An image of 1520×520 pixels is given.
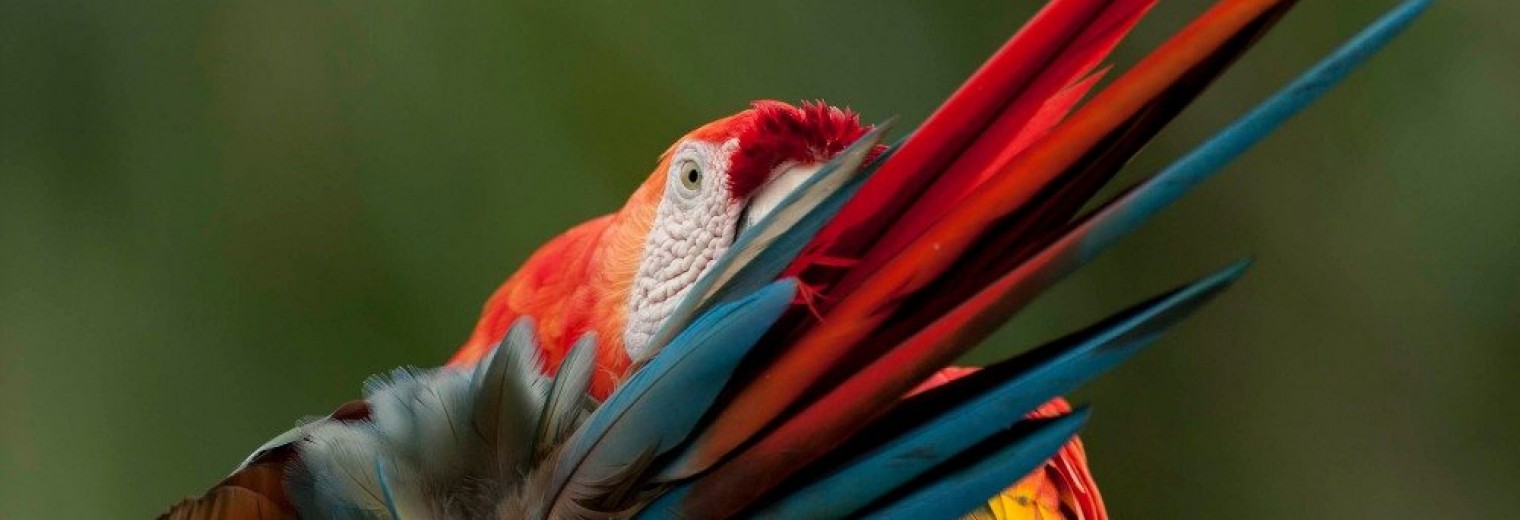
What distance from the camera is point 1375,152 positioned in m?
1.44

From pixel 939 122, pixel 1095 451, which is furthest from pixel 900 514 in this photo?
pixel 1095 451

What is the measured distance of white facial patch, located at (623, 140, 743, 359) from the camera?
2.58ft

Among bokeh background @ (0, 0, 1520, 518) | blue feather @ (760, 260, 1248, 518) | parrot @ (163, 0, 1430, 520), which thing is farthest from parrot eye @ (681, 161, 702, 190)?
bokeh background @ (0, 0, 1520, 518)

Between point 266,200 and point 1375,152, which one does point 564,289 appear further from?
point 1375,152

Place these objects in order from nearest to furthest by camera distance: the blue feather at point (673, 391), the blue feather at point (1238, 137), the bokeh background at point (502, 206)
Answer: the blue feather at point (1238, 137), the blue feather at point (673, 391), the bokeh background at point (502, 206)

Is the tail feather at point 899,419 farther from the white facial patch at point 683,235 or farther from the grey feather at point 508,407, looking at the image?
the white facial patch at point 683,235

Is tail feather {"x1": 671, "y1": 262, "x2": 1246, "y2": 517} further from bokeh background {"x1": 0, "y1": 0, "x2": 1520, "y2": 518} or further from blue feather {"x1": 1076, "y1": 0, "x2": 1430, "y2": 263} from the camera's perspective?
bokeh background {"x1": 0, "y1": 0, "x2": 1520, "y2": 518}

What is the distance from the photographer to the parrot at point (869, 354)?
0.45 m

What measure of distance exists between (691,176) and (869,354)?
0.33m

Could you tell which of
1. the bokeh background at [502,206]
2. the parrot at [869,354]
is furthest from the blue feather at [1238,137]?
the bokeh background at [502,206]

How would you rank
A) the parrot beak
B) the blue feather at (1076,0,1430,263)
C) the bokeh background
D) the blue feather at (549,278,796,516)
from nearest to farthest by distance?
the blue feather at (1076,0,1430,263)
the blue feather at (549,278,796,516)
the parrot beak
the bokeh background

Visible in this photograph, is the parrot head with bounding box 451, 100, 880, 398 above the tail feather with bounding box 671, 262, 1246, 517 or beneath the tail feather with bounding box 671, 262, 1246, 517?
above

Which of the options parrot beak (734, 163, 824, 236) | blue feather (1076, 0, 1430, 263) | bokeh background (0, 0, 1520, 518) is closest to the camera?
blue feather (1076, 0, 1430, 263)

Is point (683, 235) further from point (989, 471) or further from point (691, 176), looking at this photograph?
point (989, 471)
